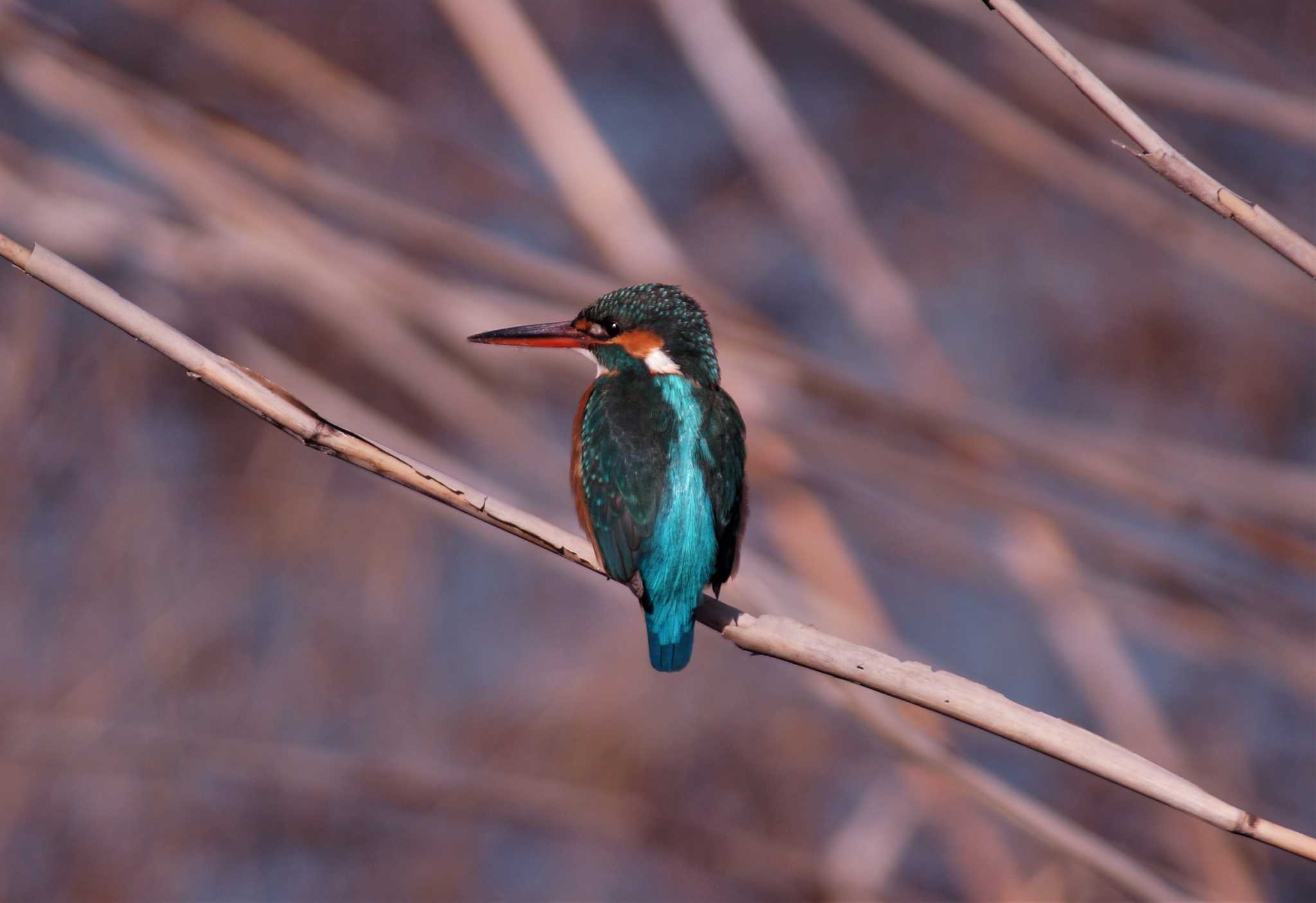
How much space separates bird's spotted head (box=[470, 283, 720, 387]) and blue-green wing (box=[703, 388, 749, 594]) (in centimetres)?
12

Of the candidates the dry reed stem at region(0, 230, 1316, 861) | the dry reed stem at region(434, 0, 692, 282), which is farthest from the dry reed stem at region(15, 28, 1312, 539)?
the dry reed stem at region(0, 230, 1316, 861)

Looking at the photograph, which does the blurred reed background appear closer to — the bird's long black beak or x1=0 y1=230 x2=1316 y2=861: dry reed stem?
the bird's long black beak

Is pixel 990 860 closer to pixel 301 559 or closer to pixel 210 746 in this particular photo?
pixel 210 746

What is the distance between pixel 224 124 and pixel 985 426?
1704 mm

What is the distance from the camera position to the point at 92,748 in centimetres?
279

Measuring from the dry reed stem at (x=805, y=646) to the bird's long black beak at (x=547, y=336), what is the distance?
24.3 inches


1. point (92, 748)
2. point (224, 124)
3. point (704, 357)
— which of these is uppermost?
point (224, 124)

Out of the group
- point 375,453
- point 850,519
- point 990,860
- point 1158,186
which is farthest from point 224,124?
point 1158,186

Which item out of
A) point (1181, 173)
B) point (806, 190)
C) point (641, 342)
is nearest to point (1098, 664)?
point (806, 190)

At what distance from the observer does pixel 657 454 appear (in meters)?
1.78

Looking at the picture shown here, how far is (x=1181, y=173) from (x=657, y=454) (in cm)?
83

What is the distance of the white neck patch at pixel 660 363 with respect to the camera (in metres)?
1.96

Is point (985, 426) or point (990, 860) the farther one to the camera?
point (990, 860)

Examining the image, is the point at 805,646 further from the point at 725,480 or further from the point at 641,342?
the point at 641,342
